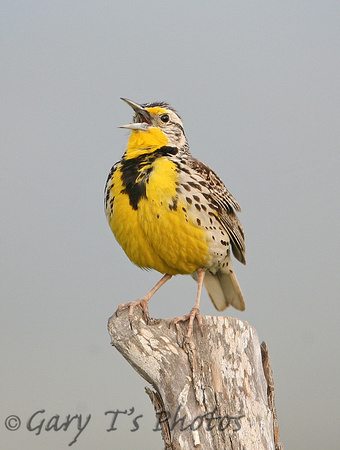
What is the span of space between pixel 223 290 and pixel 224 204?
2.83 feet

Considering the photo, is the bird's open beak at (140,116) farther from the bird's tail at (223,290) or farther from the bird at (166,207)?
the bird's tail at (223,290)

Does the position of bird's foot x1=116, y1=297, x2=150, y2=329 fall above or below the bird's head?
below

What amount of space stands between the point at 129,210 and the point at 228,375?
1.37 metres

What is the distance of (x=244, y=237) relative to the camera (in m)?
5.42

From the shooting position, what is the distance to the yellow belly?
4.57 metres

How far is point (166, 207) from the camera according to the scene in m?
4.58

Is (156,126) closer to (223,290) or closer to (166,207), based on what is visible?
(166,207)

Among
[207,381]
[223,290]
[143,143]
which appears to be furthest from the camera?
[223,290]

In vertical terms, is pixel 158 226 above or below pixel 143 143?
below

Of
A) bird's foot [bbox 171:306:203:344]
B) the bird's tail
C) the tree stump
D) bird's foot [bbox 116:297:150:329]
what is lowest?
the tree stump

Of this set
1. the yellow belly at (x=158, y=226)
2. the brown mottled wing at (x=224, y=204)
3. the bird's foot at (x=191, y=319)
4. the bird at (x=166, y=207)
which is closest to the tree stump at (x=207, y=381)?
the bird's foot at (x=191, y=319)

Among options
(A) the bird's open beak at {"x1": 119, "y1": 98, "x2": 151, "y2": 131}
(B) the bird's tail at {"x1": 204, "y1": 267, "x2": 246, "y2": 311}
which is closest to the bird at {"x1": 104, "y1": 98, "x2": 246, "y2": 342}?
(A) the bird's open beak at {"x1": 119, "y1": 98, "x2": 151, "y2": 131}

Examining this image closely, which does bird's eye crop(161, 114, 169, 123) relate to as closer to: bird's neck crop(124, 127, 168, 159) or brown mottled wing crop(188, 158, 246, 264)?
bird's neck crop(124, 127, 168, 159)

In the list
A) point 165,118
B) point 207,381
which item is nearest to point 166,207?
point 165,118
